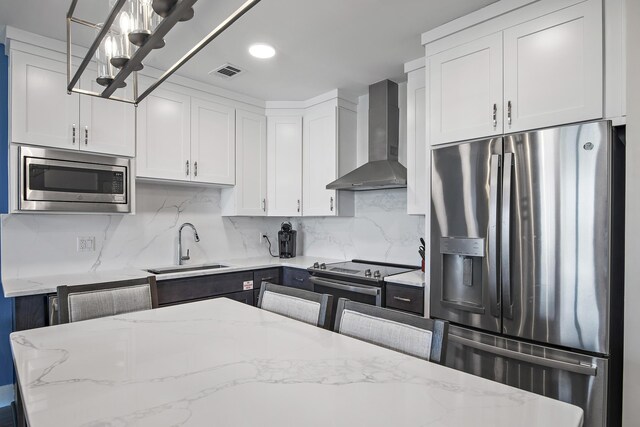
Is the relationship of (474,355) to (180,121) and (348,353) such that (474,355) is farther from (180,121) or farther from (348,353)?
(180,121)

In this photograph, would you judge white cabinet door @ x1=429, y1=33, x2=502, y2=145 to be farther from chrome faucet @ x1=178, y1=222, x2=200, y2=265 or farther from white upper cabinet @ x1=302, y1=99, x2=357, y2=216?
chrome faucet @ x1=178, y1=222, x2=200, y2=265

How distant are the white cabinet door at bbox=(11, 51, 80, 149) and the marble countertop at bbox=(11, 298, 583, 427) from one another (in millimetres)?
1493

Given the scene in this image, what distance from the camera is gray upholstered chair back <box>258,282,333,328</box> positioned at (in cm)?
153

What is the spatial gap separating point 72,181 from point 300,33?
5.89 feet

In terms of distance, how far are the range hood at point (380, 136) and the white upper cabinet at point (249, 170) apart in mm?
786

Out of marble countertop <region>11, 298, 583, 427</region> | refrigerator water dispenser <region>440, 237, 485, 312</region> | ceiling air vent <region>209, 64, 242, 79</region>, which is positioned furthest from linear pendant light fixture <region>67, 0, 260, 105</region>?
refrigerator water dispenser <region>440, 237, 485, 312</region>

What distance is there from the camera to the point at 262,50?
2.56 m

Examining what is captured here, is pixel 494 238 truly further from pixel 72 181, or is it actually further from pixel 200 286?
pixel 72 181

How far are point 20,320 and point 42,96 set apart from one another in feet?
4.50

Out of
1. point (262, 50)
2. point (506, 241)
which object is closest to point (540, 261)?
point (506, 241)

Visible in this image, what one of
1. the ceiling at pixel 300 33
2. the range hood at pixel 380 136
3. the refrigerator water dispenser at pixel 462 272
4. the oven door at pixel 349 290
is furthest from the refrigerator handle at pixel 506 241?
the range hood at pixel 380 136

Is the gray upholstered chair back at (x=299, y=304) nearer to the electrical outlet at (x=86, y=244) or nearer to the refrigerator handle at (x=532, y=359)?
the refrigerator handle at (x=532, y=359)

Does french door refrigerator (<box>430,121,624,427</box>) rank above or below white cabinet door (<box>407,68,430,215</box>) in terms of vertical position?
below

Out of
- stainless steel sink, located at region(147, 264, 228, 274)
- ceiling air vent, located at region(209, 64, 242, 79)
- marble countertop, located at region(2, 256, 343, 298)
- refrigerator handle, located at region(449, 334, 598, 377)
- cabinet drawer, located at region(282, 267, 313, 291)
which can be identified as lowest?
refrigerator handle, located at region(449, 334, 598, 377)
